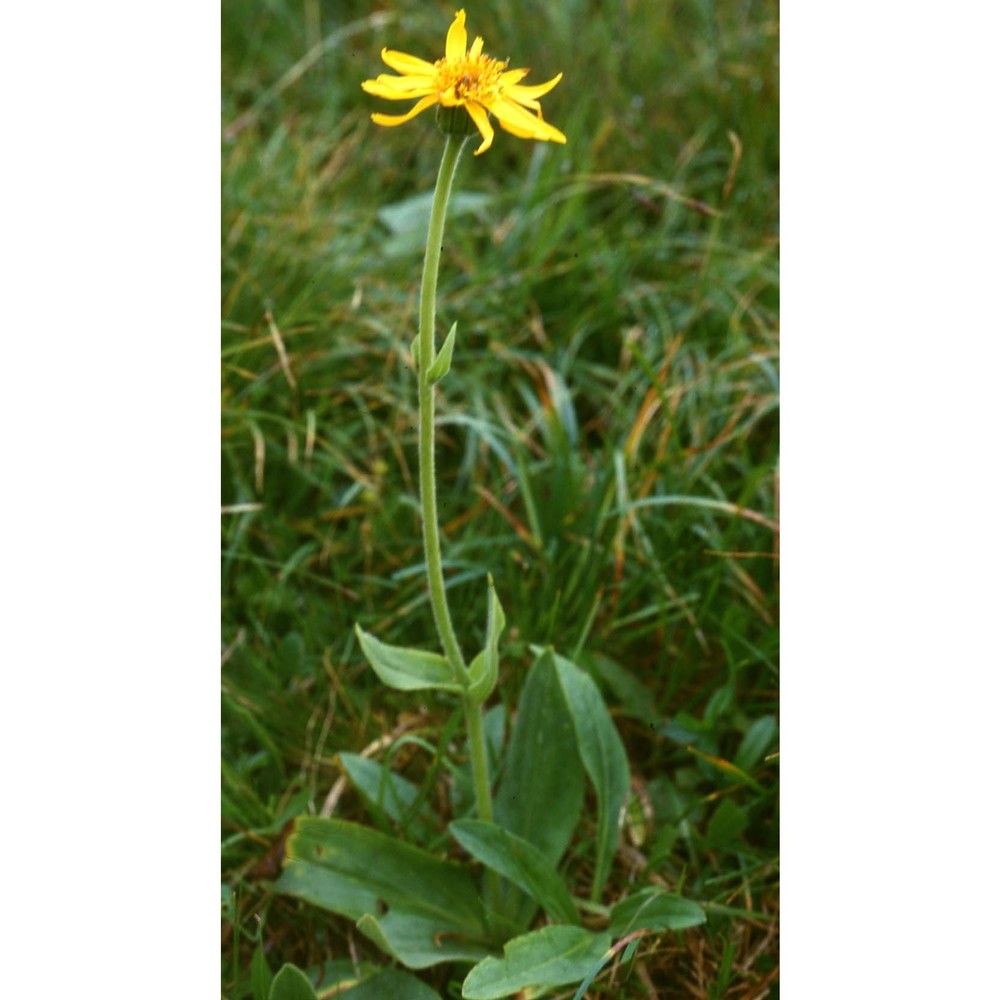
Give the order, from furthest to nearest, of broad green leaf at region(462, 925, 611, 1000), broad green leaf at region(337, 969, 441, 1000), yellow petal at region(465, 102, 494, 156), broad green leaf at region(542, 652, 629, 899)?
broad green leaf at region(542, 652, 629, 899)
broad green leaf at region(337, 969, 441, 1000)
broad green leaf at region(462, 925, 611, 1000)
yellow petal at region(465, 102, 494, 156)

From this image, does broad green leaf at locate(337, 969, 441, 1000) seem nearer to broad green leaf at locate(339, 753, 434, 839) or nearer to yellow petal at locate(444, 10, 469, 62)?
broad green leaf at locate(339, 753, 434, 839)

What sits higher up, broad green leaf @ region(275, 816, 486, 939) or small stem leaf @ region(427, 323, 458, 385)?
small stem leaf @ region(427, 323, 458, 385)

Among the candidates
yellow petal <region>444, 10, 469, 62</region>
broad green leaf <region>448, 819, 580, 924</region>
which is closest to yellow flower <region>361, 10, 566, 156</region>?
yellow petal <region>444, 10, 469, 62</region>

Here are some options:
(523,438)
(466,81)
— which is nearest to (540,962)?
(523,438)

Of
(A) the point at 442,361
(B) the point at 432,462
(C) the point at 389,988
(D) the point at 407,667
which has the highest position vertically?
(A) the point at 442,361

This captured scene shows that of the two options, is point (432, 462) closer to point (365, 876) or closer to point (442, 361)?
point (442, 361)

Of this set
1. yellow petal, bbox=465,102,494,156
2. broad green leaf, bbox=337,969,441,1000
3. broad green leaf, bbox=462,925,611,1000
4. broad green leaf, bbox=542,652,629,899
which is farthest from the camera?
broad green leaf, bbox=542,652,629,899

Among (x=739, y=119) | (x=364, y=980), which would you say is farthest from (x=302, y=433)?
(x=739, y=119)

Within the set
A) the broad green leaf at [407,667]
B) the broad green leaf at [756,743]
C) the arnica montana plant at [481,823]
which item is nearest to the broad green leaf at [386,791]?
the arnica montana plant at [481,823]
